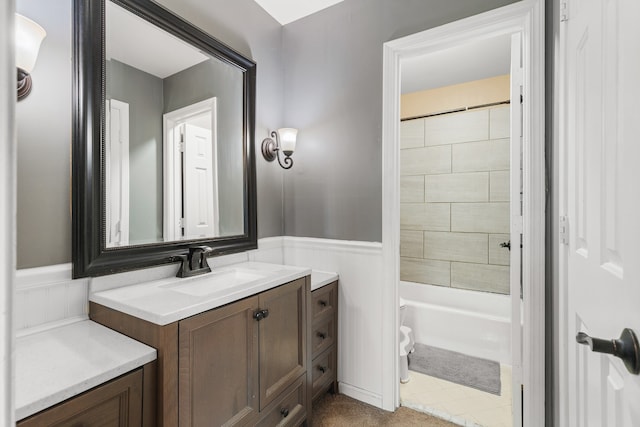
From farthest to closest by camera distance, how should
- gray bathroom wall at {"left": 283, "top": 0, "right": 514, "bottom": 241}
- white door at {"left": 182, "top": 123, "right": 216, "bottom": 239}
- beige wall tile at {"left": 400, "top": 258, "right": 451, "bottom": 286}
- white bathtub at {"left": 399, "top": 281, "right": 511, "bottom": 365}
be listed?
beige wall tile at {"left": 400, "top": 258, "right": 451, "bottom": 286}
white bathtub at {"left": 399, "top": 281, "right": 511, "bottom": 365}
gray bathroom wall at {"left": 283, "top": 0, "right": 514, "bottom": 241}
white door at {"left": 182, "top": 123, "right": 216, "bottom": 239}

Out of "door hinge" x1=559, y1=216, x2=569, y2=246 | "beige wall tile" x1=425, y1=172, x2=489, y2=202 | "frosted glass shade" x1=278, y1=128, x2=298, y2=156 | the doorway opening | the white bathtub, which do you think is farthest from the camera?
"beige wall tile" x1=425, y1=172, x2=489, y2=202

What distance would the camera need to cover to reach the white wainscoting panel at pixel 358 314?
1898mm

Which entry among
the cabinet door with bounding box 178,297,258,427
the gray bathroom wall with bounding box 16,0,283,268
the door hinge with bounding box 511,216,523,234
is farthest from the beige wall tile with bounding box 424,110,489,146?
the gray bathroom wall with bounding box 16,0,283,268

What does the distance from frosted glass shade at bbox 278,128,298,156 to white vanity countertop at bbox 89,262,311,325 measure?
2.72ft

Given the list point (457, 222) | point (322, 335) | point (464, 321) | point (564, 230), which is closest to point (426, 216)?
point (457, 222)

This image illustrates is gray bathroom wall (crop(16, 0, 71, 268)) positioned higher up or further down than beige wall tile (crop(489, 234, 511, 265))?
higher up

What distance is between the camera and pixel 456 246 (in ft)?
10.3

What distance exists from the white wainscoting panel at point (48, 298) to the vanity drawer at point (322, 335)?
1128mm

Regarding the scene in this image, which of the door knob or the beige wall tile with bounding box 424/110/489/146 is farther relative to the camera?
the beige wall tile with bounding box 424/110/489/146

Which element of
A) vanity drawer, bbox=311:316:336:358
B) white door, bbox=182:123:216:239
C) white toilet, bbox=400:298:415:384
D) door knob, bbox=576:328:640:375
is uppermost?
white door, bbox=182:123:216:239

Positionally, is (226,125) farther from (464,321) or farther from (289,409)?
(464,321)

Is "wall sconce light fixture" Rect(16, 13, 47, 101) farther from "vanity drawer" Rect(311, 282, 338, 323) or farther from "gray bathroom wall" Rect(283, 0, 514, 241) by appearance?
"vanity drawer" Rect(311, 282, 338, 323)

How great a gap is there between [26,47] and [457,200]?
3200 mm

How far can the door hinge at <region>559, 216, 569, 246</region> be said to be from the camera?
112 cm
